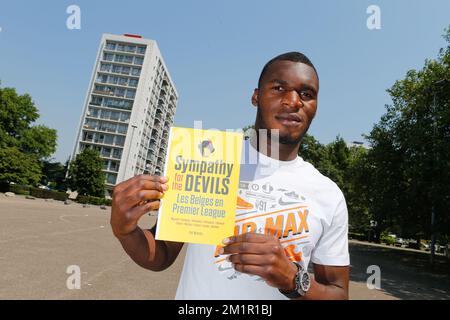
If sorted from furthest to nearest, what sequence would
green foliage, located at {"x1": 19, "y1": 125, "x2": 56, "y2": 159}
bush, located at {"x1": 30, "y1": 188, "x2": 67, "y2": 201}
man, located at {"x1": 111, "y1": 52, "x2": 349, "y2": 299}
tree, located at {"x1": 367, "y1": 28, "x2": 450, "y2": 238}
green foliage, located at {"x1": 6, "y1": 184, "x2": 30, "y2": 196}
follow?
green foliage, located at {"x1": 19, "y1": 125, "x2": 56, "y2": 159} < bush, located at {"x1": 30, "y1": 188, "x2": 67, "y2": 201} < green foliage, located at {"x1": 6, "y1": 184, "x2": 30, "y2": 196} < tree, located at {"x1": 367, "y1": 28, "x2": 450, "y2": 238} < man, located at {"x1": 111, "y1": 52, "x2": 349, "y2": 299}

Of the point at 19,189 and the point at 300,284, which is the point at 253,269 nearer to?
the point at 300,284

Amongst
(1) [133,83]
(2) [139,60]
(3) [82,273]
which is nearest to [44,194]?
(1) [133,83]

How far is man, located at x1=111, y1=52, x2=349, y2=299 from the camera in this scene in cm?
205

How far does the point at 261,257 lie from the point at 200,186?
503 mm

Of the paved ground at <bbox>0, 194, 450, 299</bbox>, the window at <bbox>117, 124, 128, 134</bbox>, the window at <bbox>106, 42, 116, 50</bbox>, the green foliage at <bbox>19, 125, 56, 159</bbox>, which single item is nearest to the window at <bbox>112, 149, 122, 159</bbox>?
the window at <bbox>117, 124, 128, 134</bbox>

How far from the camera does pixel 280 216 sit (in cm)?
215

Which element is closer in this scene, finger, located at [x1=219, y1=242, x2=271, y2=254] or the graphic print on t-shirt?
finger, located at [x1=219, y1=242, x2=271, y2=254]

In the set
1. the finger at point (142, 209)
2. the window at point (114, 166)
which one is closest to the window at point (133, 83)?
the window at point (114, 166)

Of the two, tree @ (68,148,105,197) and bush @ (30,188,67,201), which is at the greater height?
tree @ (68,148,105,197)

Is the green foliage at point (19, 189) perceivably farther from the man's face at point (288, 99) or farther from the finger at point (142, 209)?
the man's face at point (288, 99)

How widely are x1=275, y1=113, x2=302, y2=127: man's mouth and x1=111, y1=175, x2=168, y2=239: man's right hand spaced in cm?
85

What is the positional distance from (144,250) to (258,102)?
1.22 meters

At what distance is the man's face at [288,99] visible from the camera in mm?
2176

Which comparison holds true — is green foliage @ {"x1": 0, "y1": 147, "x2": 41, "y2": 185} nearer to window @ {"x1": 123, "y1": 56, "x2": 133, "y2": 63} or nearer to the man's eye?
window @ {"x1": 123, "y1": 56, "x2": 133, "y2": 63}
